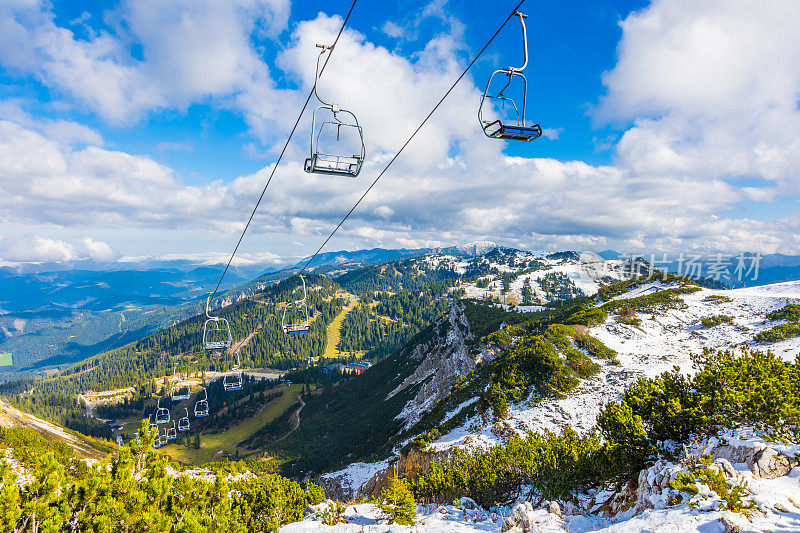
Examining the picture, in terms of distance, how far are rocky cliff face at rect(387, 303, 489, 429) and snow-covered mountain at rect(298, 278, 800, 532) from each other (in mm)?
692

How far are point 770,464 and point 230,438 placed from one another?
14750 centimetres

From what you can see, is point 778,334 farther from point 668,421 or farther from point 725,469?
point 725,469

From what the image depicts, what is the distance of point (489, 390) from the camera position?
39.2 m

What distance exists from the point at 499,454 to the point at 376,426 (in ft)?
200

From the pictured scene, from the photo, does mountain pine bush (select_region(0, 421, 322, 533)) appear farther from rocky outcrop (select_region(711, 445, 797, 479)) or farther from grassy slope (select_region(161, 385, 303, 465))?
grassy slope (select_region(161, 385, 303, 465))

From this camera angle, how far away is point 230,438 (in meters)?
125

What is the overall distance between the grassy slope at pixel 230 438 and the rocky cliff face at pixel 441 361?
→ 61172 millimetres

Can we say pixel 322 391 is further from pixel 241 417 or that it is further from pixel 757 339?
pixel 757 339

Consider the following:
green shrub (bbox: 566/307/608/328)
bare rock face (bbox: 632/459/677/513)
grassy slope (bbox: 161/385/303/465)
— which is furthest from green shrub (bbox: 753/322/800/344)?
grassy slope (bbox: 161/385/303/465)

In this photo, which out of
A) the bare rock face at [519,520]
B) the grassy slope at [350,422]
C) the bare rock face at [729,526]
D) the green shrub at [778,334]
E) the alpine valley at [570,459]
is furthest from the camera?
the grassy slope at [350,422]

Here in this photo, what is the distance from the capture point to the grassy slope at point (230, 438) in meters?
109

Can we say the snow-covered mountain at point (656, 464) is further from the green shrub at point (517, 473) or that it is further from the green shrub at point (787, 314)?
the green shrub at point (517, 473)

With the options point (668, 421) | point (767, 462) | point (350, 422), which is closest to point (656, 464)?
point (668, 421)

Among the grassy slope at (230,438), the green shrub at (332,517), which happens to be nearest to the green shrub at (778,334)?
the green shrub at (332,517)
